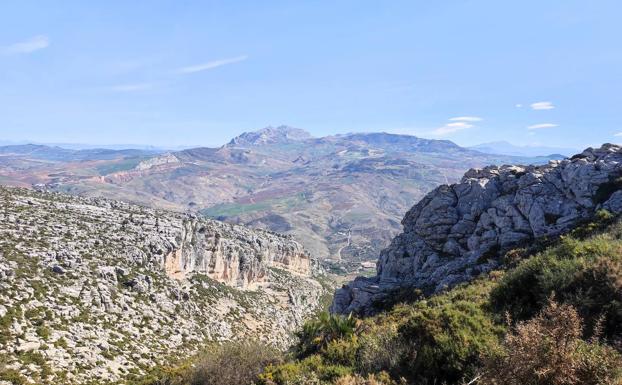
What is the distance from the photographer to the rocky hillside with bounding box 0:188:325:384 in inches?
1411

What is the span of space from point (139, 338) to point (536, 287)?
1698 inches

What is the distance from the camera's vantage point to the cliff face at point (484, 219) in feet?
123

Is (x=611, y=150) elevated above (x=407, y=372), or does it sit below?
above

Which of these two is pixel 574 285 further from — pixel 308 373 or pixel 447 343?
pixel 308 373

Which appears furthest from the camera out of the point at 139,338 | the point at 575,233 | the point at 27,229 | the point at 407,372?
the point at 27,229

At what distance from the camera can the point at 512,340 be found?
9500mm

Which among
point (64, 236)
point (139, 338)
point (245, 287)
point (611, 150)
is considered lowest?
point (245, 287)

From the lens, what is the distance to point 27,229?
54.4 m

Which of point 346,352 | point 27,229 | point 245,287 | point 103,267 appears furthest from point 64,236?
point 346,352

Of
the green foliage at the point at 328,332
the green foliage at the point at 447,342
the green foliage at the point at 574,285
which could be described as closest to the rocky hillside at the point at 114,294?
the green foliage at the point at 328,332

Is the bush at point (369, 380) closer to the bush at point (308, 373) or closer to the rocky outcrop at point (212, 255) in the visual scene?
the bush at point (308, 373)

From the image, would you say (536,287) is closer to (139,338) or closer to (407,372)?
(407,372)

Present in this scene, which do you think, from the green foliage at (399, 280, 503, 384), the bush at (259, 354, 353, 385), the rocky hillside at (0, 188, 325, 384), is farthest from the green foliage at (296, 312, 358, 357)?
the rocky hillside at (0, 188, 325, 384)

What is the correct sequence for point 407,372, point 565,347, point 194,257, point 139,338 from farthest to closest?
point 194,257 → point 139,338 → point 407,372 → point 565,347
